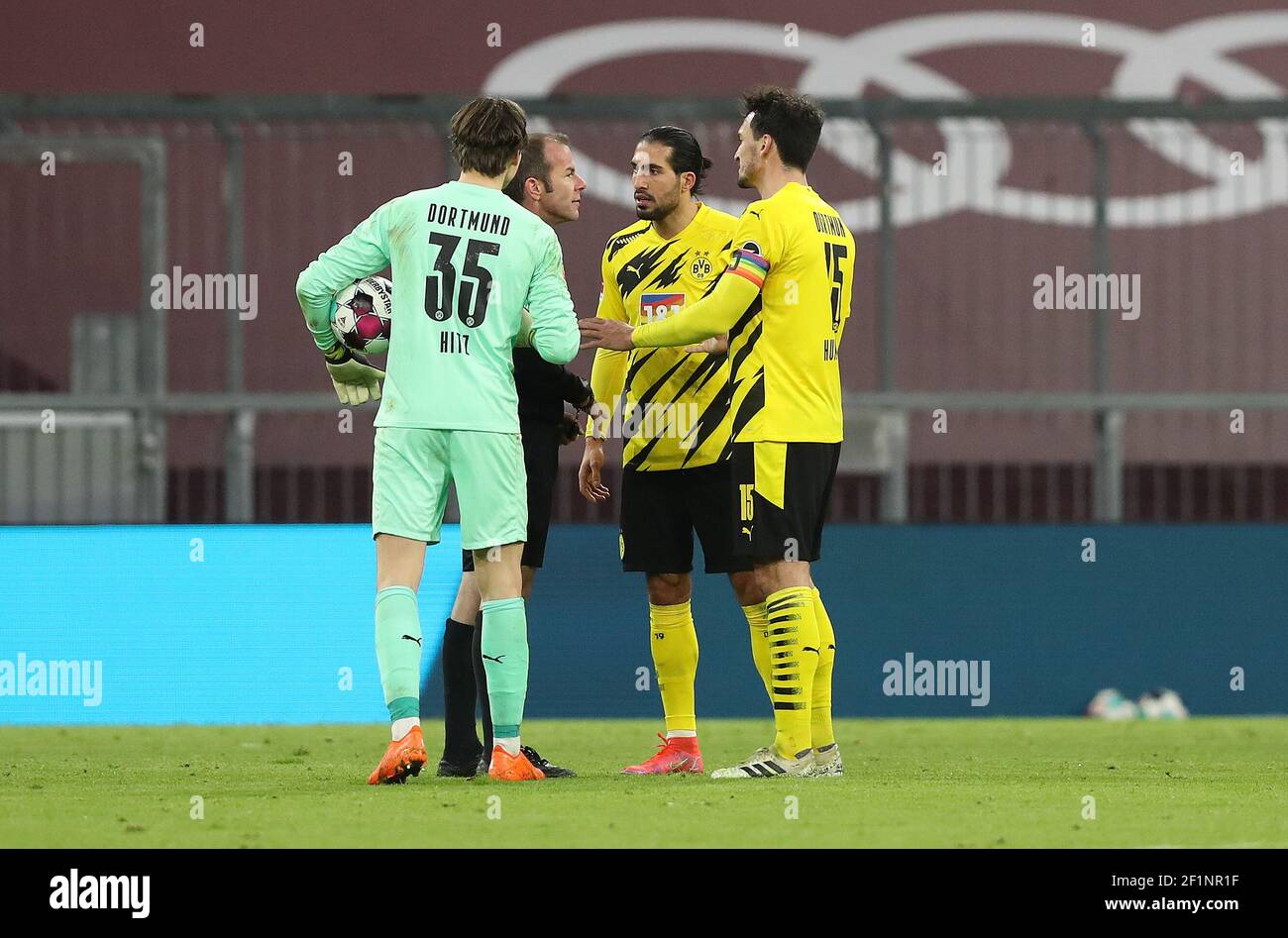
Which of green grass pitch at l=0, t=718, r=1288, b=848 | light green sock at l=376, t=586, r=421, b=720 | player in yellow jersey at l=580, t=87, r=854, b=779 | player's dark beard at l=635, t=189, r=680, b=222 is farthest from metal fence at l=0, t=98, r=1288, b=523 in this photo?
light green sock at l=376, t=586, r=421, b=720

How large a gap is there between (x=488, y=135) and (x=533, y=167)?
0.55 m

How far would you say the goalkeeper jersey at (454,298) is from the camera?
205 inches

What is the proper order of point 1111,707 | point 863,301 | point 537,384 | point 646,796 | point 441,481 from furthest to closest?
1. point 863,301
2. point 1111,707
3. point 537,384
4. point 441,481
5. point 646,796

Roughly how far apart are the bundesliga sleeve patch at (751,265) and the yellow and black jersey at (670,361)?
19.1 inches

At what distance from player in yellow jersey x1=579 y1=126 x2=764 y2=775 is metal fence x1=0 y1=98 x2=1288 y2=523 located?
10.7 ft

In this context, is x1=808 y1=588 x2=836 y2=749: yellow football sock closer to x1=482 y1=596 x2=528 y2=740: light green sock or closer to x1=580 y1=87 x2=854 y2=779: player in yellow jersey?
x1=580 y1=87 x2=854 y2=779: player in yellow jersey

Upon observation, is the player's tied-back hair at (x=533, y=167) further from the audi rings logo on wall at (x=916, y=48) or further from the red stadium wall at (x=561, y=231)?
the audi rings logo on wall at (x=916, y=48)

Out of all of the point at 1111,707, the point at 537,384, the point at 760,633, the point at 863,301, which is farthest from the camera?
the point at 863,301

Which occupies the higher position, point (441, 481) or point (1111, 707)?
point (441, 481)

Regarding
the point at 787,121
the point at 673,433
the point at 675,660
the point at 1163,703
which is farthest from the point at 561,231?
the point at 787,121

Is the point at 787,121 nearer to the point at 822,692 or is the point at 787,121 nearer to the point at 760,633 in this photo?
the point at 760,633

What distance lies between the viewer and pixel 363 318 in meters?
5.49

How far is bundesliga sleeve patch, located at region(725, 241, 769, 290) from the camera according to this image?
5414 mm

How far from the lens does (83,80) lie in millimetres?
11875
